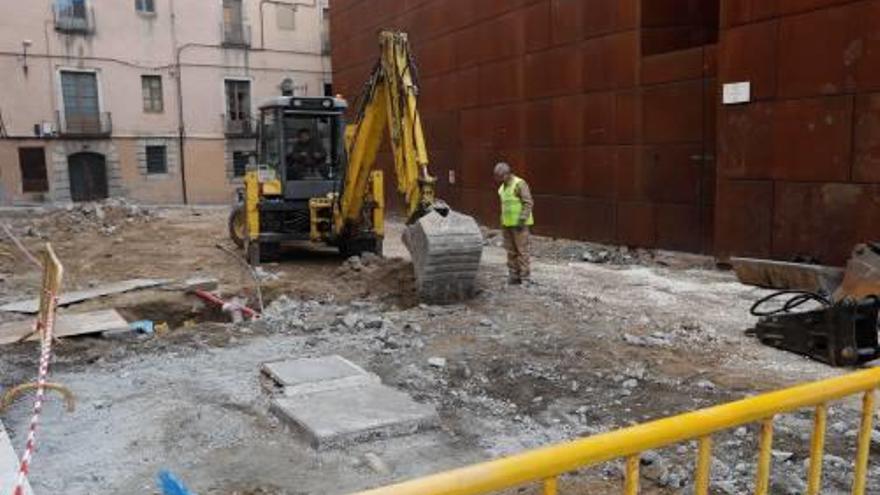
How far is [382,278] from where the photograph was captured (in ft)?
37.1

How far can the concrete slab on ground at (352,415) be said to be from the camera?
17.0 ft

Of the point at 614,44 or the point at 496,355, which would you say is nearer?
the point at 496,355

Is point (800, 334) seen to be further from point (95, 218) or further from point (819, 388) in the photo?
point (95, 218)

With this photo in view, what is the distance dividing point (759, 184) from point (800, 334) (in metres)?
4.61

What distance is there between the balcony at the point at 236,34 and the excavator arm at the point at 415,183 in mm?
28555

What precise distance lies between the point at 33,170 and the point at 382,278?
2805 centimetres

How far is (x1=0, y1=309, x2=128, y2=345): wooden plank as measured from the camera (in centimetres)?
847

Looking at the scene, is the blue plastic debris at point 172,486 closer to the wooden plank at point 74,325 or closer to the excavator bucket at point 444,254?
the wooden plank at point 74,325

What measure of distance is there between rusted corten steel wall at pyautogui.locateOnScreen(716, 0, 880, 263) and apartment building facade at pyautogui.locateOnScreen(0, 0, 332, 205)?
30.4m

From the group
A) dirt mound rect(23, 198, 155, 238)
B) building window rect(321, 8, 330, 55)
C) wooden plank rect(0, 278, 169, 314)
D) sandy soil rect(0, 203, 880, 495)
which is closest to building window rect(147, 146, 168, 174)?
building window rect(321, 8, 330, 55)

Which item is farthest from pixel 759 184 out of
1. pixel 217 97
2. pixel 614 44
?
pixel 217 97

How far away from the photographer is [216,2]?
3753 cm

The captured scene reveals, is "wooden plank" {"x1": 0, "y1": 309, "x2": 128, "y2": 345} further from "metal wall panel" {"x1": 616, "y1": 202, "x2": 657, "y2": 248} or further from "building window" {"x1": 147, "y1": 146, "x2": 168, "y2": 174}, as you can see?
"building window" {"x1": 147, "y1": 146, "x2": 168, "y2": 174}

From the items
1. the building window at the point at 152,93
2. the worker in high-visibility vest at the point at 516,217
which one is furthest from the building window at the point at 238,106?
the worker in high-visibility vest at the point at 516,217
